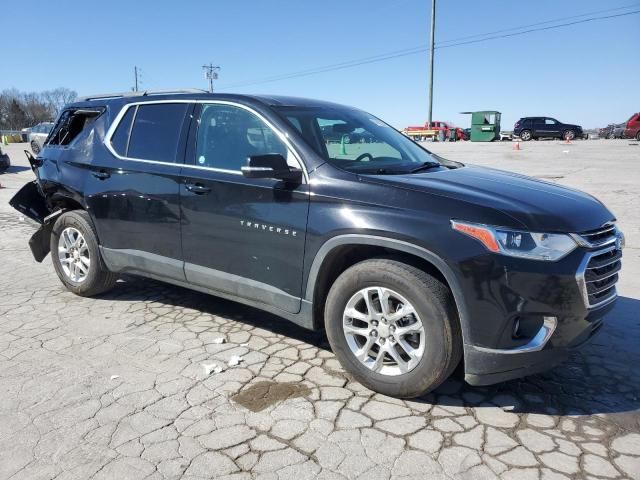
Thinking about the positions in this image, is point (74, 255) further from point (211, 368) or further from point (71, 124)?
point (211, 368)

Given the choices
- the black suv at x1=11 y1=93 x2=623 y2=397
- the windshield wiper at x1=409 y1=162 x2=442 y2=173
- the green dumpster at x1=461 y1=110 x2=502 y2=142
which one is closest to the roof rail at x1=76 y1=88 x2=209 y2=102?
the black suv at x1=11 y1=93 x2=623 y2=397

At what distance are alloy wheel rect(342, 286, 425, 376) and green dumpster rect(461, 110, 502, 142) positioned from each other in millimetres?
38745

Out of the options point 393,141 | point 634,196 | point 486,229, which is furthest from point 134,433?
point 634,196

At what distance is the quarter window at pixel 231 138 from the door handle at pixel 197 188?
0.17 metres

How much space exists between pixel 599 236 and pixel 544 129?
38784mm

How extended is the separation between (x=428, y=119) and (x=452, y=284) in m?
37.0

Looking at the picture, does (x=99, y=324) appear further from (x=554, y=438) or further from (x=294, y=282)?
Answer: (x=554, y=438)

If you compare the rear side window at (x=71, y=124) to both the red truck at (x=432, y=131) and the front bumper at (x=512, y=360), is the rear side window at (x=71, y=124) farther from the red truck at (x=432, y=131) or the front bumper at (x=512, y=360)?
the red truck at (x=432, y=131)

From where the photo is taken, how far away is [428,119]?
37906 mm

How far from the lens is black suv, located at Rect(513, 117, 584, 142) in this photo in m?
37.3

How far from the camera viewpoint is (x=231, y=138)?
385cm

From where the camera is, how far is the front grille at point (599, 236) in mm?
2846

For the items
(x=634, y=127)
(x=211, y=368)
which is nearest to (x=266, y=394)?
(x=211, y=368)

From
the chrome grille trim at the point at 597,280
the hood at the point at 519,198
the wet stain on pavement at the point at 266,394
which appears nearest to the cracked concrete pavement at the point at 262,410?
the wet stain on pavement at the point at 266,394
